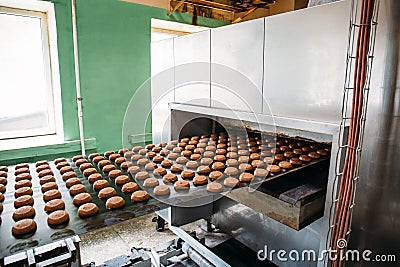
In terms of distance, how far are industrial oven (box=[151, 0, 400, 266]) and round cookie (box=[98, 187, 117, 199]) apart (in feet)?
1.13

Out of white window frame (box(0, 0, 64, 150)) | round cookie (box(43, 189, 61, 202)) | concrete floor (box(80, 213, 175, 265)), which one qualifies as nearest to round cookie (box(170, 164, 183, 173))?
round cookie (box(43, 189, 61, 202))

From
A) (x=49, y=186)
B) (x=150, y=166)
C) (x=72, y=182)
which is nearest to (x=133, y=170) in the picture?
(x=150, y=166)

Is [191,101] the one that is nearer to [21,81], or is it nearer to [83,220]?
[83,220]

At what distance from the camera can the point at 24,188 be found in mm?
1276

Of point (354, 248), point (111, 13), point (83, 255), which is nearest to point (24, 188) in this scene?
point (83, 255)

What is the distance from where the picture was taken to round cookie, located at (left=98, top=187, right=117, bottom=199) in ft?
4.00

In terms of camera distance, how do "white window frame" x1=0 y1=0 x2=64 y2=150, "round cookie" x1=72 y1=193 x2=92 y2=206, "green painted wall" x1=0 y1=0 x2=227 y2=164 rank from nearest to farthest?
"round cookie" x1=72 y1=193 x2=92 y2=206, "white window frame" x1=0 y1=0 x2=64 y2=150, "green painted wall" x1=0 y1=0 x2=227 y2=164

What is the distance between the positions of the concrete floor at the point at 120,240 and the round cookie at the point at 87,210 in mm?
1194

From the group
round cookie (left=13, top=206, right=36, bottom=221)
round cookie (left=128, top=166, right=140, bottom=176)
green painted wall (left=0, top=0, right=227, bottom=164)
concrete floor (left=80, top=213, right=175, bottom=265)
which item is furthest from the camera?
green painted wall (left=0, top=0, right=227, bottom=164)

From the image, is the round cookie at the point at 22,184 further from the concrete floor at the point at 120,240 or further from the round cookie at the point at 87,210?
the concrete floor at the point at 120,240

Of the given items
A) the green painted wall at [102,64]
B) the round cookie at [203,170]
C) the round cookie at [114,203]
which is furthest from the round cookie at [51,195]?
the green painted wall at [102,64]

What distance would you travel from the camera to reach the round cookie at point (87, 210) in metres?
1.07

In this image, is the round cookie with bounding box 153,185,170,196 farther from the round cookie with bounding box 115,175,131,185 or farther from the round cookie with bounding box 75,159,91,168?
the round cookie with bounding box 75,159,91,168

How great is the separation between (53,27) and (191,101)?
1.52 m
